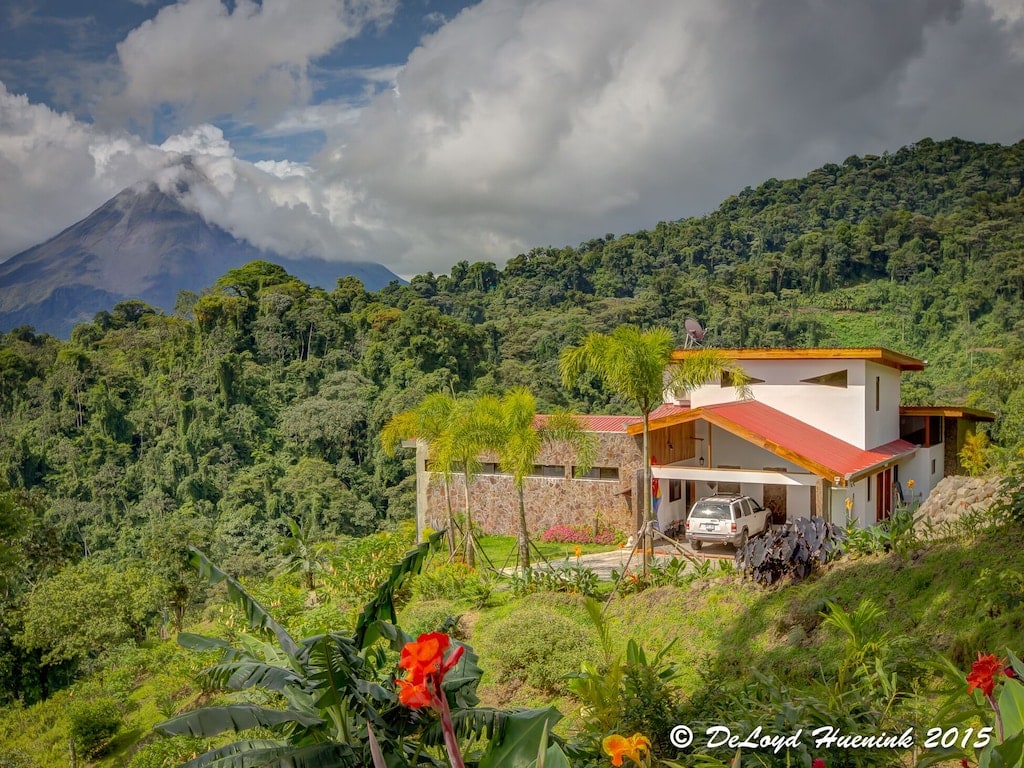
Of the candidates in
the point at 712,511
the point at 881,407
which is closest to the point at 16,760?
the point at 712,511

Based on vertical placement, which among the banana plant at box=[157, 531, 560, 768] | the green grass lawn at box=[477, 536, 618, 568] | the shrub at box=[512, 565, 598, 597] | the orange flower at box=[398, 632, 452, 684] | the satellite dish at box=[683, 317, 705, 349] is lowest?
the green grass lawn at box=[477, 536, 618, 568]

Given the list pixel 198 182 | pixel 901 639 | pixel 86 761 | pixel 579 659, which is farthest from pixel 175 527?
pixel 198 182

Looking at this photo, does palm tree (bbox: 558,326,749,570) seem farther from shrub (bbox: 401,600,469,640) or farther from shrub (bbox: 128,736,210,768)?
shrub (bbox: 128,736,210,768)

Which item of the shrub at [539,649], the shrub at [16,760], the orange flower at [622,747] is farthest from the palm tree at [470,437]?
the orange flower at [622,747]

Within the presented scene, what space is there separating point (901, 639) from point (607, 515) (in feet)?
36.2

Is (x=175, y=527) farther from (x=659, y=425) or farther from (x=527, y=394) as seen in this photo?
(x=659, y=425)

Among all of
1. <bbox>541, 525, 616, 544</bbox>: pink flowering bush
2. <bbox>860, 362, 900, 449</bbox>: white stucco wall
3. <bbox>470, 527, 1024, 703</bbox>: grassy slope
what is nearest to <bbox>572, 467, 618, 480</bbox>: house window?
<bbox>541, 525, 616, 544</bbox>: pink flowering bush

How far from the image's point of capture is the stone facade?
1705 cm

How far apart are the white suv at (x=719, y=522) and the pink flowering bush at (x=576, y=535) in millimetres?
3088

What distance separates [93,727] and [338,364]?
26397mm

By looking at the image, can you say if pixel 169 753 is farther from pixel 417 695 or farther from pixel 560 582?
pixel 417 695

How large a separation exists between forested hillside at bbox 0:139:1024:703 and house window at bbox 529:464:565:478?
846 cm

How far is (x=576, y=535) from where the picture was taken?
56.6ft

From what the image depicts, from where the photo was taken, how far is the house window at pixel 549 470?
17.9 metres
